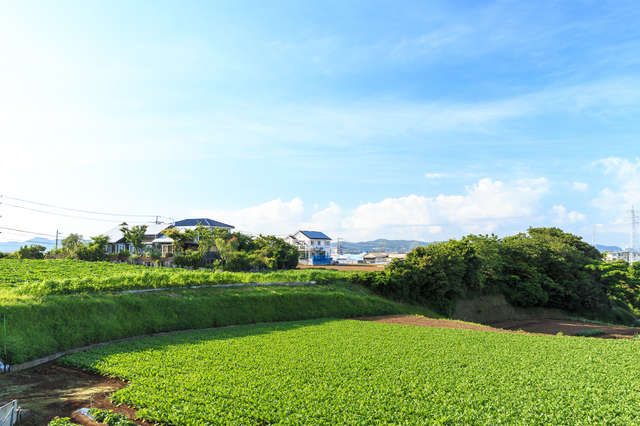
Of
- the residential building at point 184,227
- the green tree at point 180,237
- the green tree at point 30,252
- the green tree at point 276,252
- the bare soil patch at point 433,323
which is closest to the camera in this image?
the bare soil patch at point 433,323

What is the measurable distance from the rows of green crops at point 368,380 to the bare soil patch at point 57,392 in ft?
1.31

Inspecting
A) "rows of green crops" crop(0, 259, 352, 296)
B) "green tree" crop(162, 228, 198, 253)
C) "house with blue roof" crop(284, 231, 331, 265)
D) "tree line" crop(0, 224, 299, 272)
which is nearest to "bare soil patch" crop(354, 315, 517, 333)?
"rows of green crops" crop(0, 259, 352, 296)

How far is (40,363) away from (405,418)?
14.0 m

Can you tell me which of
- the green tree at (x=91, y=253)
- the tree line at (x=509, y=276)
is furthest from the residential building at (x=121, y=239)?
the tree line at (x=509, y=276)

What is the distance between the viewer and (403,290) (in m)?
38.0

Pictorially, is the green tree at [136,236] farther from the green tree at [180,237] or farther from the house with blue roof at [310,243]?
the house with blue roof at [310,243]

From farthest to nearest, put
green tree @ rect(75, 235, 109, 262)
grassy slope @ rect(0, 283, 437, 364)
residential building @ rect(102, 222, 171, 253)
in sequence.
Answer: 1. residential building @ rect(102, 222, 171, 253)
2. green tree @ rect(75, 235, 109, 262)
3. grassy slope @ rect(0, 283, 437, 364)

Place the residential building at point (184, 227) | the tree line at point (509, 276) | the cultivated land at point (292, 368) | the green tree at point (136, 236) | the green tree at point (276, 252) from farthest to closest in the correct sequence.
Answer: the residential building at point (184, 227), the green tree at point (136, 236), the green tree at point (276, 252), the tree line at point (509, 276), the cultivated land at point (292, 368)

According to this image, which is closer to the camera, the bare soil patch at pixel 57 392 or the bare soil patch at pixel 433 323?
the bare soil patch at pixel 57 392

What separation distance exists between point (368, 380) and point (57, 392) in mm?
9612

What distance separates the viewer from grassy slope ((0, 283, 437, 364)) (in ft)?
50.4

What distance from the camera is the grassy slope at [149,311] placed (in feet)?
50.4

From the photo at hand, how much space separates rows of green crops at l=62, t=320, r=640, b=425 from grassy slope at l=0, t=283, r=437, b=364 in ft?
7.52

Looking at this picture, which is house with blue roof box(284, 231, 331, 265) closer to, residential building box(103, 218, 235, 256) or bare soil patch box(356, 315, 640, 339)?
residential building box(103, 218, 235, 256)
